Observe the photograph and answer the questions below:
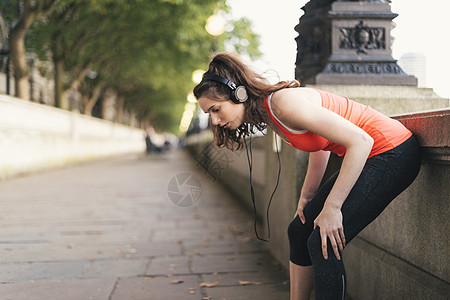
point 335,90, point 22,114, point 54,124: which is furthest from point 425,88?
point 54,124

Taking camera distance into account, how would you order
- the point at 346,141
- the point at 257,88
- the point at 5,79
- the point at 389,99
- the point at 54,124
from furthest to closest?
the point at 5,79, the point at 54,124, the point at 389,99, the point at 257,88, the point at 346,141

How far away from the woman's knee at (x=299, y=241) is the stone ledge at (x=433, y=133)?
65 centimetres

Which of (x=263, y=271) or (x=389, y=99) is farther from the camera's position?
(x=263, y=271)

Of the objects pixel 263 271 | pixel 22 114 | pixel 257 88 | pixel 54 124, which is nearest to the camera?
pixel 257 88

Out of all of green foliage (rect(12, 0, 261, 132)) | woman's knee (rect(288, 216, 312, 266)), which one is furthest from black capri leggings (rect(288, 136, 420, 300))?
green foliage (rect(12, 0, 261, 132))

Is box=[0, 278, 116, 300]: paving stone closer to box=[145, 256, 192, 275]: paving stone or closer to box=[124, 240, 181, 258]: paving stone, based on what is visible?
box=[145, 256, 192, 275]: paving stone

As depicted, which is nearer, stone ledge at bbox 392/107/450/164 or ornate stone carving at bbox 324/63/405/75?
stone ledge at bbox 392/107/450/164

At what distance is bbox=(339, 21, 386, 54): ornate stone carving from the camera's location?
3.30 metres

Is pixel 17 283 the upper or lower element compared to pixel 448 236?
lower

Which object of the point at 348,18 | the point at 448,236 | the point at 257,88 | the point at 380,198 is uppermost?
the point at 348,18

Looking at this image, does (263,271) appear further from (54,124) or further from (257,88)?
(54,124)

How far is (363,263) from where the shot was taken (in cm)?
264

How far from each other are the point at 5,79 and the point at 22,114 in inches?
338

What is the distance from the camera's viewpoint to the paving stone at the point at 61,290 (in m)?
2.98
